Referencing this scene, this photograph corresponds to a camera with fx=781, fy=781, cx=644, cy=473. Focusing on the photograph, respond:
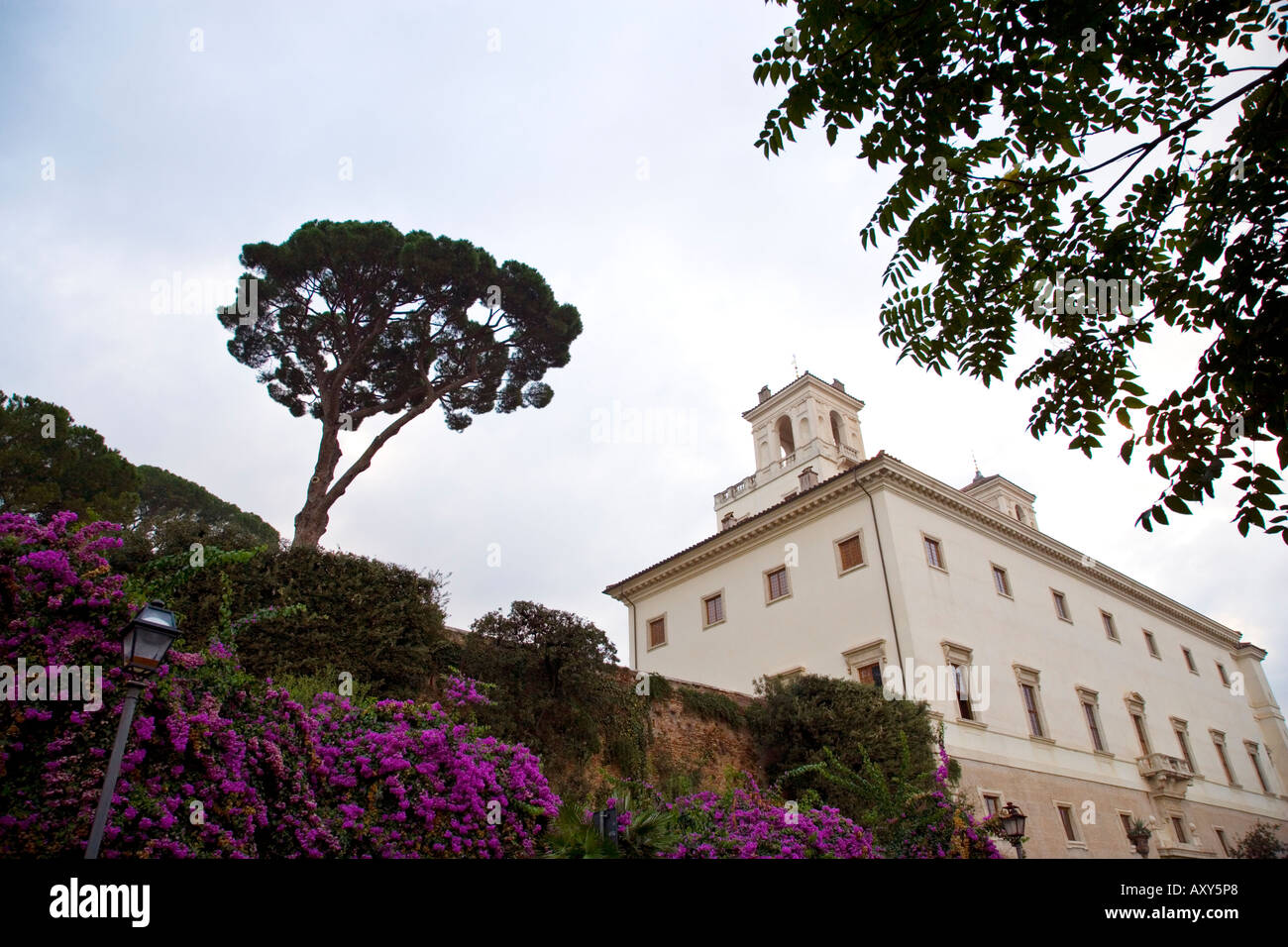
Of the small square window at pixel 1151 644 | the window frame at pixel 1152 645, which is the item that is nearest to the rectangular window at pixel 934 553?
the window frame at pixel 1152 645

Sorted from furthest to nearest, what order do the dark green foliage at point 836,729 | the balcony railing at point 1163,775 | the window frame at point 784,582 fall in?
the balcony railing at point 1163,775
the window frame at point 784,582
the dark green foliage at point 836,729

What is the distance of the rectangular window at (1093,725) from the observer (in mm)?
23359

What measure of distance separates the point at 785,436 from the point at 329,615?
24.2 metres

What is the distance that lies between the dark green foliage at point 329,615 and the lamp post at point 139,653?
5651 millimetres

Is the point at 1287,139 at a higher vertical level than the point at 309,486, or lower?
lower

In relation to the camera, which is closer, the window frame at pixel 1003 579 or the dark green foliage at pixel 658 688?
the dark green foliage at pixel 658 688

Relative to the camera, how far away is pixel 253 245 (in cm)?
2045

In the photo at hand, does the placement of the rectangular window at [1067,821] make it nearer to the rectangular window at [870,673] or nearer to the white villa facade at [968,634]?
the white villa facade at [968,634]

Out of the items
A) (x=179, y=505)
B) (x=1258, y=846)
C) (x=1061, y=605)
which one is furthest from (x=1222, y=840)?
(x=179, y=505)

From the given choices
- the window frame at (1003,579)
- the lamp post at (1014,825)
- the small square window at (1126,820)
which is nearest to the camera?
the lamp post at (1014,825)

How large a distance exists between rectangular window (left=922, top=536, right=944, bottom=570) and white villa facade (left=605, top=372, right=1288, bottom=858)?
8 cm
